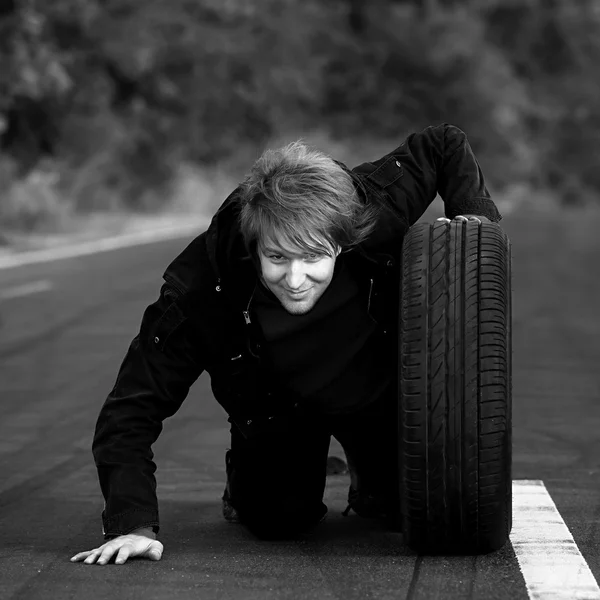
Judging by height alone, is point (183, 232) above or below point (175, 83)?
below

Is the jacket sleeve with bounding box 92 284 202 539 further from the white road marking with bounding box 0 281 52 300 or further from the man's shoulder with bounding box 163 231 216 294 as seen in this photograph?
the white road marking with bounding box 0 281 52 300

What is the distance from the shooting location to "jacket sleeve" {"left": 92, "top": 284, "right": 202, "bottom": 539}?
431cm

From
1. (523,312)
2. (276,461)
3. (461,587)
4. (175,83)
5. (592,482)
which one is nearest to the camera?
(461,587)

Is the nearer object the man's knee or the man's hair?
the man's hair

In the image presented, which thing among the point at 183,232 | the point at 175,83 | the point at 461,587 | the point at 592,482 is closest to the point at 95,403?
the point at 592,482

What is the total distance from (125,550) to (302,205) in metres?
1.08

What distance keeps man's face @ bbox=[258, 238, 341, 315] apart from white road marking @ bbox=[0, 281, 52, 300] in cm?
961

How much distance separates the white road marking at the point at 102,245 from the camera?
17625 millimetres

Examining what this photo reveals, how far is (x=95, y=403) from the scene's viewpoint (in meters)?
7.91

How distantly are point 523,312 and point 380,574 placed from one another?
820cm

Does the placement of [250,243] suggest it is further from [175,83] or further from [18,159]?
[175,83]

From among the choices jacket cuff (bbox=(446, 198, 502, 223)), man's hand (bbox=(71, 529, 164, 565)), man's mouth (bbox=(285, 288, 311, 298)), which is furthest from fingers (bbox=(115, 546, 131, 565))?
jacket cuff (bbox=(446, 198, 502, 223))

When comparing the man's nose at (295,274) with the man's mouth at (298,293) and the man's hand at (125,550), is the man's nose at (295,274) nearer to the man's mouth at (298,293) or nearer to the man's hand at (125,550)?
the man's mouth at (298,293)

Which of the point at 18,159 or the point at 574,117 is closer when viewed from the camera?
the point at 18,159
